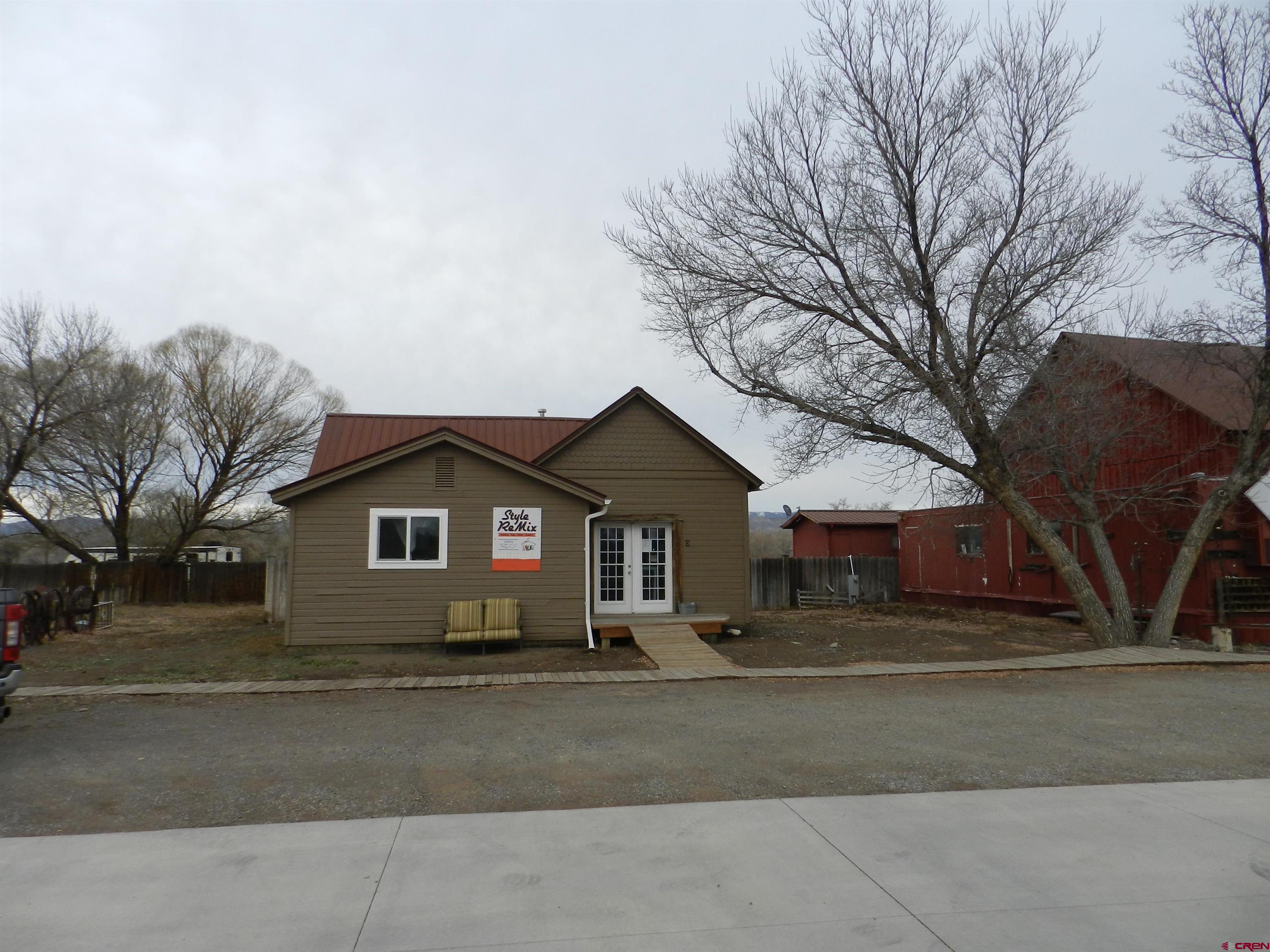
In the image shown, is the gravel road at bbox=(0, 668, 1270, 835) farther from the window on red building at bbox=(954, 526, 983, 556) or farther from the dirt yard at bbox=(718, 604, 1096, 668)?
the window on red building at bbox=(954, 526, 983, 556)

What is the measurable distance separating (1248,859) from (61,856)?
667cm

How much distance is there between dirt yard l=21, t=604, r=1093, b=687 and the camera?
12508 mm

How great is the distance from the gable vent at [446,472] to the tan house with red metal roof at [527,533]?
0.02 m

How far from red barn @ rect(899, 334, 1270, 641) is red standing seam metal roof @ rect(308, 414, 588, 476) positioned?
10.7 meters

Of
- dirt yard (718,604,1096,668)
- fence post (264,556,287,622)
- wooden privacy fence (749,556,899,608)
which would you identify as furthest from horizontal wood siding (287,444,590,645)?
wooden privacy fence (749,556,899,608)

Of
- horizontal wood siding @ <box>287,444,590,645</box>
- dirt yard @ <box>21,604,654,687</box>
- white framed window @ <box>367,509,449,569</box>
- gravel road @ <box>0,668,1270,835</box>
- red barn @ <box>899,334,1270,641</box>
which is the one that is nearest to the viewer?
gravel road @ <box>0,668,1270,835</box>

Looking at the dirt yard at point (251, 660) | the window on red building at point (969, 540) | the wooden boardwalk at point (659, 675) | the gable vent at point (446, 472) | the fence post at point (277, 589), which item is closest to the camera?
the wooden boardwalk at point (659, 675)

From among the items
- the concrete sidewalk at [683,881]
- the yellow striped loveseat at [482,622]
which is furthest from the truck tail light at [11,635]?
the yellow striped loveseat at [482,622]

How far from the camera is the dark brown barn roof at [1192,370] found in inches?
613

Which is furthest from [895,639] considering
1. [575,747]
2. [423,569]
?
[575,747]

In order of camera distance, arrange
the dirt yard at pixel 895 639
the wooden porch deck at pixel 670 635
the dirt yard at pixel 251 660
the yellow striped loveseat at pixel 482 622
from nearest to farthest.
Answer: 1. the dirt yard at pixel 251 660
2. the wooden porch deck at pixel 670 635
3. the dirt yard at pixel 895 639
4. the yellow striped loveseat at pixel 482 622

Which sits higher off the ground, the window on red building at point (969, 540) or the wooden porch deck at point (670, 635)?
the window on red building at point (969, 540)

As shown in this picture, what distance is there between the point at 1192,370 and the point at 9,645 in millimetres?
18804

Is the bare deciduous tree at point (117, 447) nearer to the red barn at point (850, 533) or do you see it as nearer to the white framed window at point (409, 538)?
the white framed window at point (409, 538)
